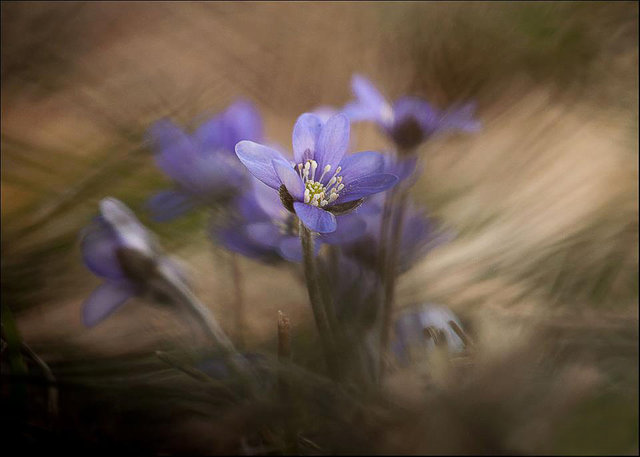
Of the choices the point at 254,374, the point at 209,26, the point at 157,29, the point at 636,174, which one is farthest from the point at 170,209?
the point at 157,29

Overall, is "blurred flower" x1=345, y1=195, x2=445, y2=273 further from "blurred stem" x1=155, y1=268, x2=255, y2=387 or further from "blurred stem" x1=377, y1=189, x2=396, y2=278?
"blurred stem" x1=155, y1=268, x2=255, y2=387

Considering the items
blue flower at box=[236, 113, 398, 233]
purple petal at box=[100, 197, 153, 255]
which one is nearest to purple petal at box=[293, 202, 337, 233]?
blue flower at box=[236, 113, 398, 233]

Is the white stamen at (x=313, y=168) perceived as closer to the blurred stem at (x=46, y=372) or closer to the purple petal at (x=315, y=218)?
the purple petal at (x=315, y=218)

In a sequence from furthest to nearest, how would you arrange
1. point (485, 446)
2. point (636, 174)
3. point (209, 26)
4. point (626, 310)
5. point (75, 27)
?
point (209, 26) < point (636, 174) < point (75, 27) < point (626, 310) < point (485, 446)

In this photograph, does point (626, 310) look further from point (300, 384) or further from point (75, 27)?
point (75, 27)

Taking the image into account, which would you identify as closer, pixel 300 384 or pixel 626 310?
pixel 300 384

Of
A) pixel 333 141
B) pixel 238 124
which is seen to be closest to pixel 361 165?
pixel 333 141

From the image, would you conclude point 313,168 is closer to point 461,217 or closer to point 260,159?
point 260,159
